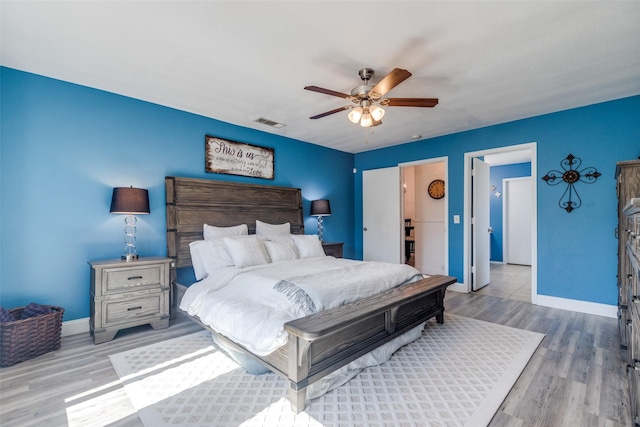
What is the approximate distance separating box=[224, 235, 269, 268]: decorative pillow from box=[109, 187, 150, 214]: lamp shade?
3.07 feet

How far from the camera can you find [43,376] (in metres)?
2.21

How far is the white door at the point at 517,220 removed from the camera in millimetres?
7129

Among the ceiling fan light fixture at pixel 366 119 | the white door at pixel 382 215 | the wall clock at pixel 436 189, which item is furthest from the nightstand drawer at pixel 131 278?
the wall clock at pixel 436 189

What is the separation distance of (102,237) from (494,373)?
3.90 m

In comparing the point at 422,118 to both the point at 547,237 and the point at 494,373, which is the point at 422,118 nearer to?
the point at 547,237

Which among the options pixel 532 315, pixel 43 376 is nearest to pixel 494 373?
pixel 532 315

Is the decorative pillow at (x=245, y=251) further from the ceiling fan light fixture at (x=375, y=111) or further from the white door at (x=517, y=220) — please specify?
the white door at (x=517, y=220)

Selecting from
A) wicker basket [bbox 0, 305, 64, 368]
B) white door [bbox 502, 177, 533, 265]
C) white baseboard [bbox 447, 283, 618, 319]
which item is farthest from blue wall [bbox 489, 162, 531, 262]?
wicker basket [bbox 0, 305, 64, 368]

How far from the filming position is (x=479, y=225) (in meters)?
4.93

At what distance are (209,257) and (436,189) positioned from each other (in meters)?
4.74

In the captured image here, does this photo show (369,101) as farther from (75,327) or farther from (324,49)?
(75,327)

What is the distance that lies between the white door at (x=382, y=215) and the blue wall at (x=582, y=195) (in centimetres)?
176

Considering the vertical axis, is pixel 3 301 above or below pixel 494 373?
above

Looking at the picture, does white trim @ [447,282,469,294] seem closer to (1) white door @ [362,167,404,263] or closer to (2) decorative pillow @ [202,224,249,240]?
(1) white door @ [362,167,404,263]
